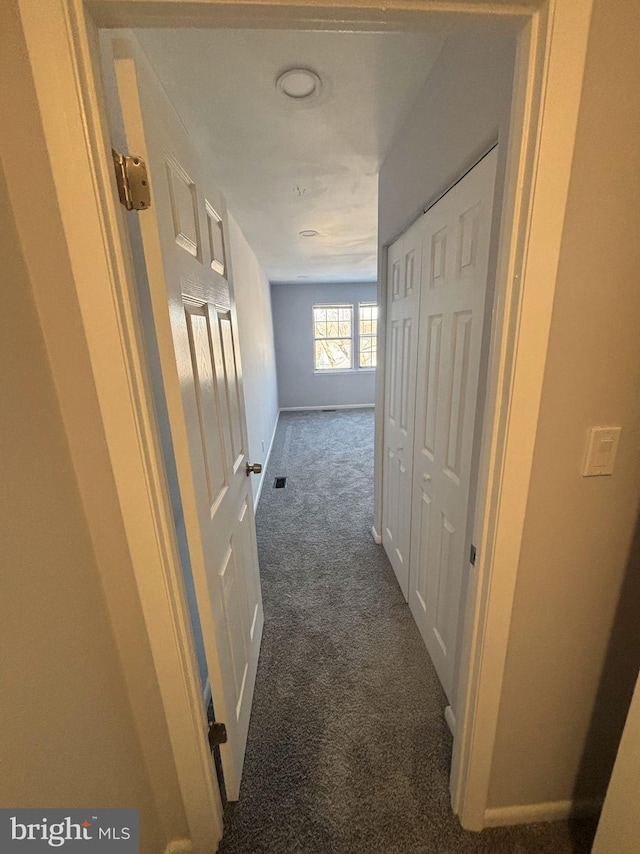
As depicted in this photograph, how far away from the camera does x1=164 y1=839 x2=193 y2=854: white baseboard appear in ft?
Result: 3.41

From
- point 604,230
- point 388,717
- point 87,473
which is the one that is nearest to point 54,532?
point 87,473

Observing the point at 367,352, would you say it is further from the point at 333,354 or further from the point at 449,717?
the point at 449,717

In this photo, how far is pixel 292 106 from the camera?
133 cm

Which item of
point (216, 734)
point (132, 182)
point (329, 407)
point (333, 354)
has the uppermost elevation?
point (132, 182)

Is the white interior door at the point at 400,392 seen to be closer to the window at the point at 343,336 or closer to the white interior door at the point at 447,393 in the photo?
the white interior door at the point at 447,393

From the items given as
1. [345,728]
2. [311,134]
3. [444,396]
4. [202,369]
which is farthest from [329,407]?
[202,369]

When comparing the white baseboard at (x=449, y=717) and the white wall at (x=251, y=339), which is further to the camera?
the white wall at (x=251, y=339)

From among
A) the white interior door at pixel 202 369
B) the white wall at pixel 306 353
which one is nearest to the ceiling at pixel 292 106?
the white interior door at pixel 202 369

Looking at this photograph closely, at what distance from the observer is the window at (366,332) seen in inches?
248

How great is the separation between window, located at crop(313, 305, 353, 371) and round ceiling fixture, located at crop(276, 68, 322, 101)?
505 cm

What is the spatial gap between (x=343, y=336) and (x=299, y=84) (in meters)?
5.31

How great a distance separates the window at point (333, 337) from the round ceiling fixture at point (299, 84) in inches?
199

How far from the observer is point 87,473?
745 mm

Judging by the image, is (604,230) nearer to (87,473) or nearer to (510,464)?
(510,464)
